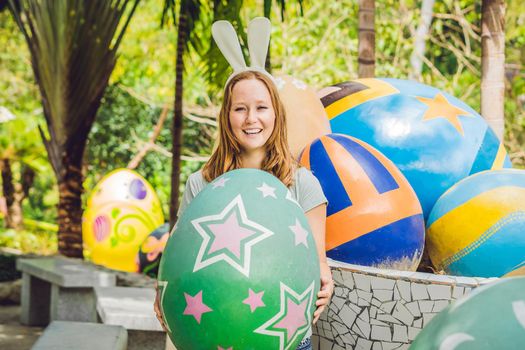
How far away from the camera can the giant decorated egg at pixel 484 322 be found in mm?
1420

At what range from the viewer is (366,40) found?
20.0ft

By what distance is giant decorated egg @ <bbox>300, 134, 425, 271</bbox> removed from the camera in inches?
139

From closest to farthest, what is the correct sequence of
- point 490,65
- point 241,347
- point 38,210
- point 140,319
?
point 241,347
point 140,319
point 490,65
point 38,210

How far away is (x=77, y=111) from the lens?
25.2ft

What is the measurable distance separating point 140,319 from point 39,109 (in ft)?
41.2

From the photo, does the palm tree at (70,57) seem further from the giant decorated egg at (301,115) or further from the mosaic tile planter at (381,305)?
the mosaic tile planter at (381,305)

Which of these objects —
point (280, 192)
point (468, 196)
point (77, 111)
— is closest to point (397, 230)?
point (468, 196)

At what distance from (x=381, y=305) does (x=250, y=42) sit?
1.20 meters

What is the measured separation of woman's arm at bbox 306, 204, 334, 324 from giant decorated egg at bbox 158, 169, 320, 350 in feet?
0.49

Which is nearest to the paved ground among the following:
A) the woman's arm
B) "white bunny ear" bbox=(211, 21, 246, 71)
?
"white bunny ear" bbox=(211, 21, 246, 71)

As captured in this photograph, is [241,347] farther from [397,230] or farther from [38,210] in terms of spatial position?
[38,210]

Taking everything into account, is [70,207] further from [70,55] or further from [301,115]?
[301,115]

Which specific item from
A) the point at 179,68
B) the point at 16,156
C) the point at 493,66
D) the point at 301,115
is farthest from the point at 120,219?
the point at 16,156

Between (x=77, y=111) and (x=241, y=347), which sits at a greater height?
(x=77, y=111)
